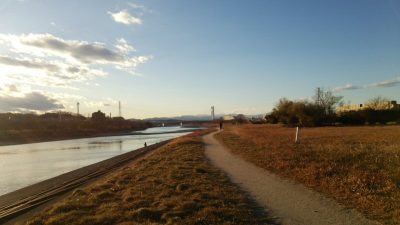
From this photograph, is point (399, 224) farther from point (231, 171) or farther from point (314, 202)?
point (231, 171)

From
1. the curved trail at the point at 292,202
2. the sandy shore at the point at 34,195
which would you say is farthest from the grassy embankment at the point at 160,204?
the sandy shore at the point at 34,195

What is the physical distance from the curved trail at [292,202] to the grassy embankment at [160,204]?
1.52 feet

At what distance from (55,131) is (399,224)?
276 feet

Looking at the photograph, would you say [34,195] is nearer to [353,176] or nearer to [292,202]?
[292,202]

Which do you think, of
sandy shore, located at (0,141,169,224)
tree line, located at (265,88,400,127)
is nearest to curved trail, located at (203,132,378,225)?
sandy shore, located at (0,141,169,224)

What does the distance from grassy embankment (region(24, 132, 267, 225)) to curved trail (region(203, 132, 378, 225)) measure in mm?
465

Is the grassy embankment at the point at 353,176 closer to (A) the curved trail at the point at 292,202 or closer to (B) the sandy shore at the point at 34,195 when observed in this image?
(A) the curved trail at the point at 292,202

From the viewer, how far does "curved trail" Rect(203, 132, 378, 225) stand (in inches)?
332

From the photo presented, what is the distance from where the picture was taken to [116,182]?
15.2 meters

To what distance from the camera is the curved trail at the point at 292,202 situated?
27.7ft

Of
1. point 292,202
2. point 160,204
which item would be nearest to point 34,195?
point 160,204

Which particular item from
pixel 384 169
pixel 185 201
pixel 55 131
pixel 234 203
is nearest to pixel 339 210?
pixel 234 203

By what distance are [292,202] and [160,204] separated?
3.37m

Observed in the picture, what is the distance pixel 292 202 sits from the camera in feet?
33.2
